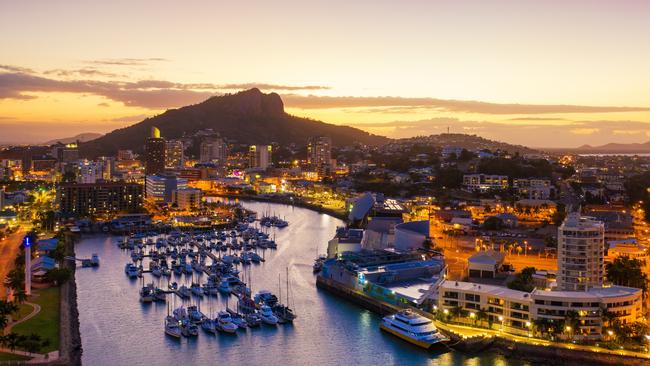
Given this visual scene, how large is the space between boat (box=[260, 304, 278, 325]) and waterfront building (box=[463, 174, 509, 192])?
1799 centimetres

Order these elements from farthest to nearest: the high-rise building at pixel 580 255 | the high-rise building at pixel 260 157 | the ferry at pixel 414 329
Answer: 1. the high-rise building at pixel 260 157
2. the high-rise building at pixel 580 255
3. the ferry at pixel 414 329

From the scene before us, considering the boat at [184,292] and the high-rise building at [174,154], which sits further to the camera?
the high-rise building at [174,154]

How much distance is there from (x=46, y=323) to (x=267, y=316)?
2.90 meters

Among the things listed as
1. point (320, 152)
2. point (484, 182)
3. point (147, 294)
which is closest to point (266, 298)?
point (147, 294)

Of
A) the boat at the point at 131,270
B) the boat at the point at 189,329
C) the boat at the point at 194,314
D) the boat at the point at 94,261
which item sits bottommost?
the boat at the point at 94,261

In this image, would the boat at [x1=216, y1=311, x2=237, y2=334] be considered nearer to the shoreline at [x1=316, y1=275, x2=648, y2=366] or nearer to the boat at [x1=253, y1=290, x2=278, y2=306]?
the boat at [x1=253, y1=290, x2=278, y2=306]

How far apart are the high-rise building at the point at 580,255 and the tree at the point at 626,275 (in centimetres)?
62

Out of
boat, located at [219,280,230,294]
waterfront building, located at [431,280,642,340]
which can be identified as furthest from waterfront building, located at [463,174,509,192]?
waterfront building, located at [431,280,642,340]

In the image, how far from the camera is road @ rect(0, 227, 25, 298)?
11372 millimetres

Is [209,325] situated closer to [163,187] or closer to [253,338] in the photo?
[253,338]

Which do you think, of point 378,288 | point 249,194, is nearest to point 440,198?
point 249,194

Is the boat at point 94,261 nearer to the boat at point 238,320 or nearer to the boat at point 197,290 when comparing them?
the boat at point 197,290

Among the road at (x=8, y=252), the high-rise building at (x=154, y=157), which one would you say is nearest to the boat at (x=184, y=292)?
the road at (x=8, y=252)

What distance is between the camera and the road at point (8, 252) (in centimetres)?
1137
